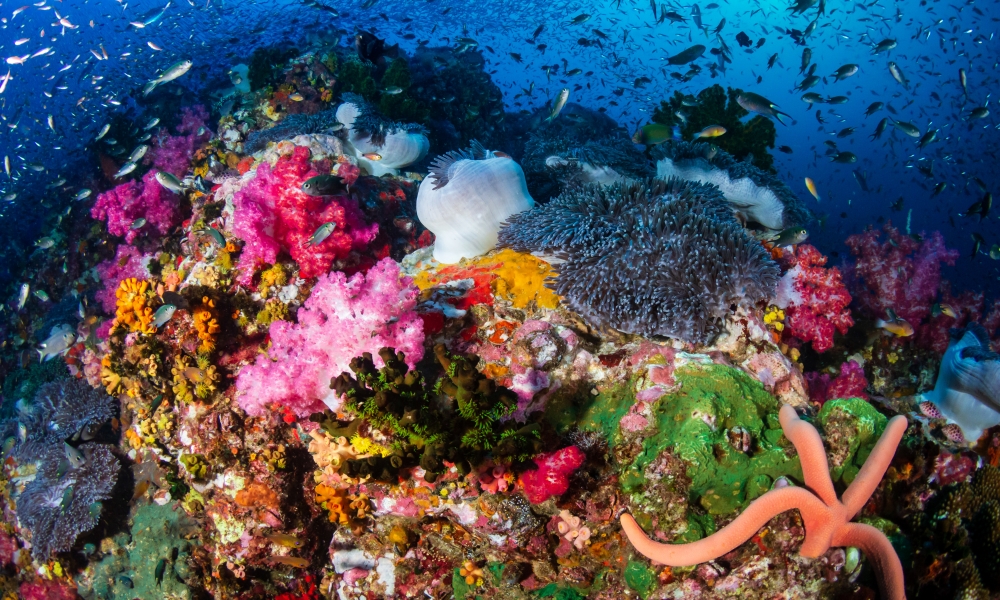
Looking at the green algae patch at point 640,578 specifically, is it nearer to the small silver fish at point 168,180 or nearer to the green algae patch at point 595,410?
the green algae patch at point 595,410

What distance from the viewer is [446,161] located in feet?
16.0

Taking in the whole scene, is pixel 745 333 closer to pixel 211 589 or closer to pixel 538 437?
pixel 538 437

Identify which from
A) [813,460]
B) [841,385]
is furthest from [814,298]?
[813,460]

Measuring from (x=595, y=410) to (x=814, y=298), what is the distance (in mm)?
2948

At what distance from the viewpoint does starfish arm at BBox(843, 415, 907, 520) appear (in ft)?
8.81

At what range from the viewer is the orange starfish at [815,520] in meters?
2.50

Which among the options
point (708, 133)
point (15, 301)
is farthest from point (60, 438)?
point (708, 133)

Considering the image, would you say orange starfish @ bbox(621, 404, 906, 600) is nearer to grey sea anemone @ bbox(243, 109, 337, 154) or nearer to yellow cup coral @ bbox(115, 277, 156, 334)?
yellow cup coral @ bbox(115, 277, 156, 334)

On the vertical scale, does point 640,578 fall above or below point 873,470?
below

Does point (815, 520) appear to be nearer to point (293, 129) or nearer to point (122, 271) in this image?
point (293, 129)

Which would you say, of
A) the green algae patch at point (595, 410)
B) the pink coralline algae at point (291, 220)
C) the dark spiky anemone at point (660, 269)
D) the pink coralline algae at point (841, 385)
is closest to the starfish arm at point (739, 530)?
the green algae patch at point (595, 410)

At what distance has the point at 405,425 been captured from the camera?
2.88 m

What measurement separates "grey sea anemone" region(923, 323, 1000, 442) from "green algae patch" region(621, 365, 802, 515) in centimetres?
251

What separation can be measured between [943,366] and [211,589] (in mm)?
8315
